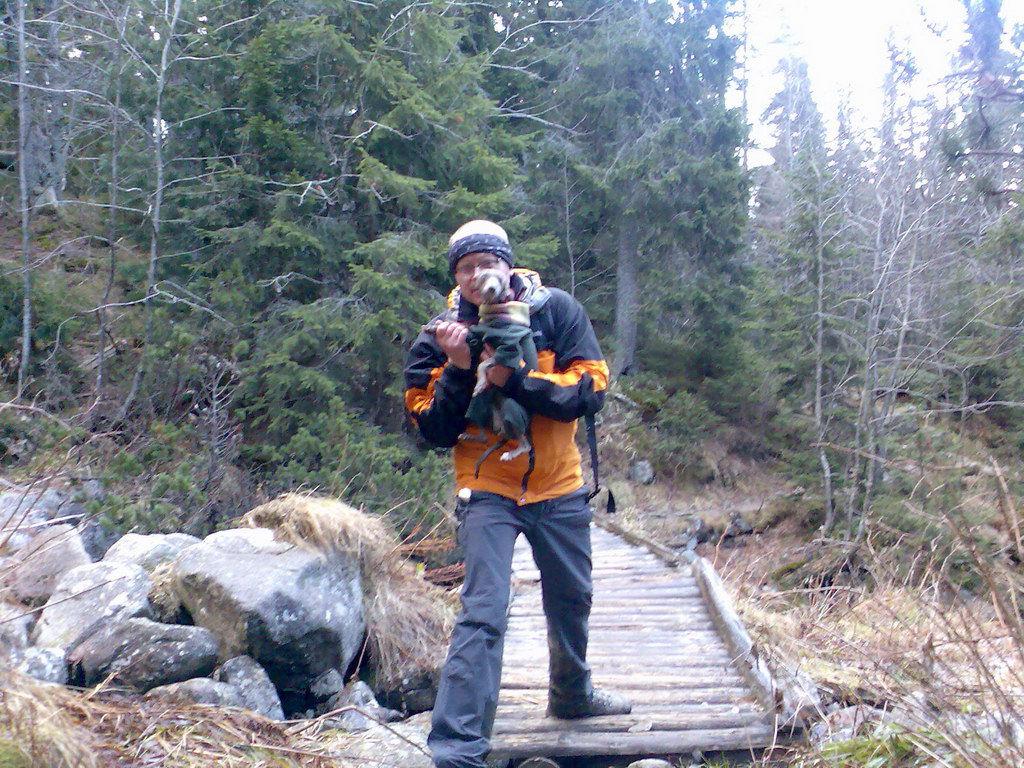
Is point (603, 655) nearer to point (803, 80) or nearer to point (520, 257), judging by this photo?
point (520, 257)

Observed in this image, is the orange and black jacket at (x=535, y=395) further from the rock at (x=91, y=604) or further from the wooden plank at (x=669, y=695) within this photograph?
the rock at (x=91, y=604)

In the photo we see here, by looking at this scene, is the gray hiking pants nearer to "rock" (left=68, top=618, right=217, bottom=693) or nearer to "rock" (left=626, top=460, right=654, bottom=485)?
"rock" (left=68, top=618, right=217, bottom=693)

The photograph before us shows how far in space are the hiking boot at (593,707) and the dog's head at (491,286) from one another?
5.95 ft

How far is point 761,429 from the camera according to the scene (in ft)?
60.4

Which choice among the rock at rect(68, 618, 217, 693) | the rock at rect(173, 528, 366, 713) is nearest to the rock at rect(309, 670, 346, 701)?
Result: the rock at rect(173, 528, 366, 713)

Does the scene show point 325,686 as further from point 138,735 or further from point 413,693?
point 138,735

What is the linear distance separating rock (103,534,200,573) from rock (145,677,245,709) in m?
1.41

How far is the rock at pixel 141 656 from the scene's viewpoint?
3902 mm

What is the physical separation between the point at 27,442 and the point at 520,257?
5778 millimetres

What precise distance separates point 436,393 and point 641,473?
47.0 ft

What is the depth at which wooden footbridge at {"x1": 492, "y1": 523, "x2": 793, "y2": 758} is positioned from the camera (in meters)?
3.57

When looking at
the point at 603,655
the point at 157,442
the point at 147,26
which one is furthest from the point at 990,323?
the point at 147,26

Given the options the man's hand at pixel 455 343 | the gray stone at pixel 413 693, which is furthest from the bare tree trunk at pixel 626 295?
the man's hand at pixel 455 343

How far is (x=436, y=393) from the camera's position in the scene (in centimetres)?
317
